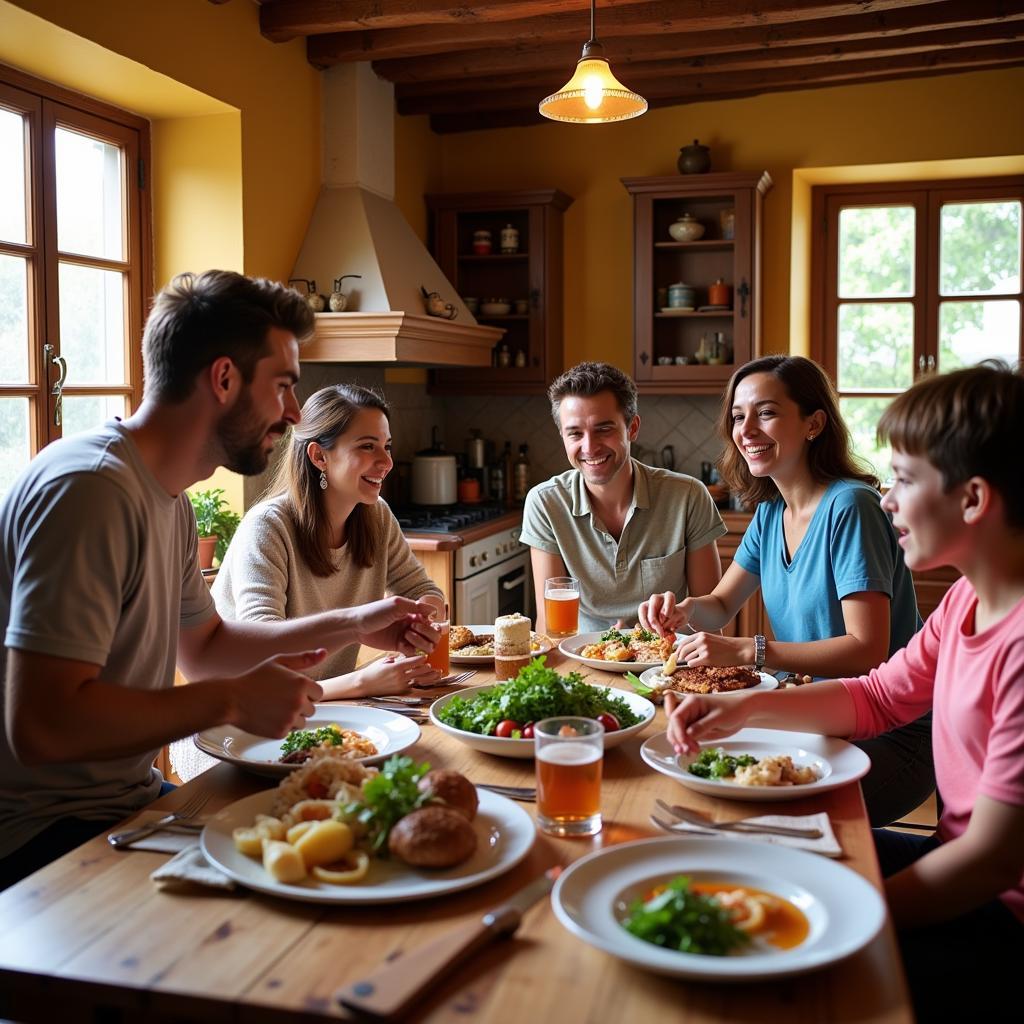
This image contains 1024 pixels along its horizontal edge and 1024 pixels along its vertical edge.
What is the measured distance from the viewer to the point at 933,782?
208cm

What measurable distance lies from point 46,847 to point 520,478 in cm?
380

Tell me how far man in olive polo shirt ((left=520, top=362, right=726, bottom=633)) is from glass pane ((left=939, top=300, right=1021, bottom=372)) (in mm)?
2665

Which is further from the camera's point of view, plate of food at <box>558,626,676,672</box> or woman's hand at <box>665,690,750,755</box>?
plate of food at <box>558,626,676,672</box>

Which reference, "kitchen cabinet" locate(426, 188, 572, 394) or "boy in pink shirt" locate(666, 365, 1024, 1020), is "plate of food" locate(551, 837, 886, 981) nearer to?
"boy in pink shirt" locate(666, 365, 1024, 1020)

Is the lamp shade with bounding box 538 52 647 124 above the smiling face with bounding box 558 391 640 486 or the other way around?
above

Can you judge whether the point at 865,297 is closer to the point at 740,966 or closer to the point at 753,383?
the point at 753,383

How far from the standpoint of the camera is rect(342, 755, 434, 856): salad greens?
127 cm

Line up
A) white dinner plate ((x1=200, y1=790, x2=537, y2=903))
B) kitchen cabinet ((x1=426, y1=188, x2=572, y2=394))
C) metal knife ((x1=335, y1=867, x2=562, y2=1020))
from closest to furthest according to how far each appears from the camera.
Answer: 1. metal knife ((x1=335, y1=867, x2=562, y2=1020))
2. white dinner plate ((x1=200, y1=790, x2=537, y2=903))
3. kitchen cabinet ((x1=426, y1=188, x2=572, y2=394))

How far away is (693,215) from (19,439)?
3.24 meters

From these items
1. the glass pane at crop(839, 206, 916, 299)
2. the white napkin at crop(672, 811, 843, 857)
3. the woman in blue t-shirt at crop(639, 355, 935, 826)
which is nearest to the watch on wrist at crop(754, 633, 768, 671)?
the woman in blue t-shirt at crop(639, 355, 935, 826)

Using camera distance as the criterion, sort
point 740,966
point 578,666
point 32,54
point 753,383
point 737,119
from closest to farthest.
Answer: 1. point 740,966
2. point 578,666
3. point 753,383
4. point 32,54
5. point 737,119

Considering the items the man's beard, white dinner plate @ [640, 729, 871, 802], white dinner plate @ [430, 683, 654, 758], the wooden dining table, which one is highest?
the man's beard

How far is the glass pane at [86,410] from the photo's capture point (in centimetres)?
332

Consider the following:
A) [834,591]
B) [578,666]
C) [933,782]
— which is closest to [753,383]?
[834,591]
